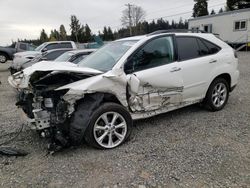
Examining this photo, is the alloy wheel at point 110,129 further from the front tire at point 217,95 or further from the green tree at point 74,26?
the green tree at point 74,26

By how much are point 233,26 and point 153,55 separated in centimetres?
2162

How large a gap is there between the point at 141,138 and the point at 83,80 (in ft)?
4.49

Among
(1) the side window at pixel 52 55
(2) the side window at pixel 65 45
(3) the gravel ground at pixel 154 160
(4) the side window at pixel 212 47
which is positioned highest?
(2) the side window at pixel 65 45

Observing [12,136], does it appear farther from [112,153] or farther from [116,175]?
[116,175]

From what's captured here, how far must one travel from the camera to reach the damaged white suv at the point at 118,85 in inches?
134

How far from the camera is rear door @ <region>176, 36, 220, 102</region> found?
14.6 feet

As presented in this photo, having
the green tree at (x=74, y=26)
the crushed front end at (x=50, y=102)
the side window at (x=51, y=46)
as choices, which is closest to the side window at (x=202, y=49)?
the crushed front end at (x=50, y=102)

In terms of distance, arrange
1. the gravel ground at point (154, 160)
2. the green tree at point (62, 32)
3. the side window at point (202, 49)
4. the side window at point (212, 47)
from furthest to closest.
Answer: the green tree at point (62, 32), the side window at point (212, 47), the side window at point (202, 49), the gravel ground at point (154, 160)

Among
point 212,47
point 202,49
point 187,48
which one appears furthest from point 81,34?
point 187,48

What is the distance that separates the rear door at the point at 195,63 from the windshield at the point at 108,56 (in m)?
1.02

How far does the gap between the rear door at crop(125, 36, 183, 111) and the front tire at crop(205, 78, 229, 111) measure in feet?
2.89

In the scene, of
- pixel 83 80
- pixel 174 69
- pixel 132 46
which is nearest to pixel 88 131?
pixel 83 80

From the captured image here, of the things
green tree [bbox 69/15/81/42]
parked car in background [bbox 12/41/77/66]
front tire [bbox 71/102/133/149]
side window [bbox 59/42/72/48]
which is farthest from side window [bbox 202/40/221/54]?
green tree [bbox 69/15/81/42]

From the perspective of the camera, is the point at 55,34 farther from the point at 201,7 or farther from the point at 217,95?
the point at 217,95
